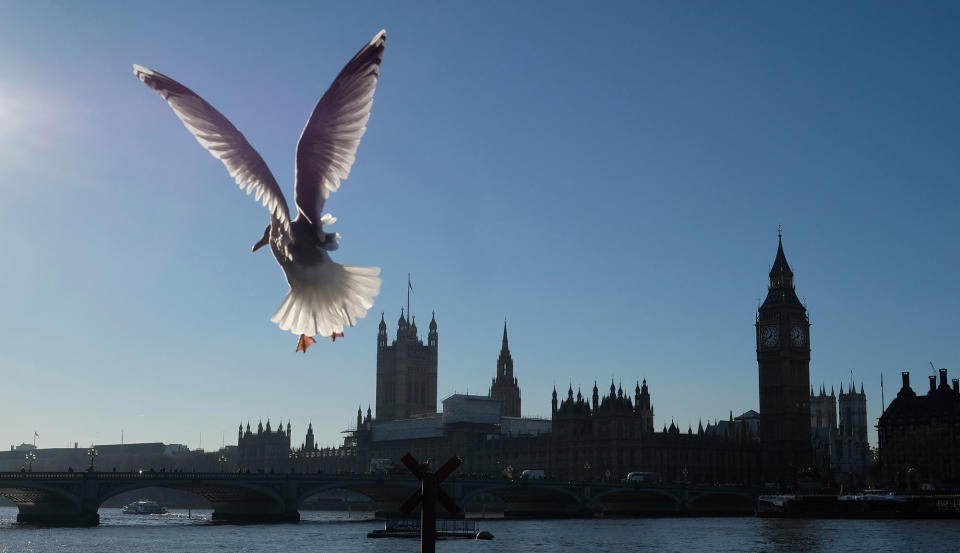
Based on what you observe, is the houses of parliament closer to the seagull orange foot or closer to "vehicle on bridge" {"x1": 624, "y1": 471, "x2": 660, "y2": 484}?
"vehicle on bridge" {"x1": 624, "y1": 471, "x2": 660, "y2": 484}

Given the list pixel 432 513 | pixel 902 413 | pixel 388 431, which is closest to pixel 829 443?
pixel 902 413

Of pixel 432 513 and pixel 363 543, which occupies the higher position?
pixel 432 513

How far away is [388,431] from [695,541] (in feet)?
367

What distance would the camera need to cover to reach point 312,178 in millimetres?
5859

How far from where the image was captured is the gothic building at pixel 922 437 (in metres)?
138

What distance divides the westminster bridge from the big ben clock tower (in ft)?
91.9

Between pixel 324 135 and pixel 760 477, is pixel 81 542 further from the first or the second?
pixel 760 477

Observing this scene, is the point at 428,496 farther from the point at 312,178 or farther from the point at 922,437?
Result: the point at 922,437

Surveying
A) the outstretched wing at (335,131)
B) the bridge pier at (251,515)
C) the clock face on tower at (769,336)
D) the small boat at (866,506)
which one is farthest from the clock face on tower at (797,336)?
the outstretched wing at (335,131)

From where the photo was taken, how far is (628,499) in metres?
120

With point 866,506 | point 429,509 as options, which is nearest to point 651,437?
point 866,506

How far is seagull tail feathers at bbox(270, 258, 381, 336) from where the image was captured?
596 cm

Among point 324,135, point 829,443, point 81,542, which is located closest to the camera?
point 324,135

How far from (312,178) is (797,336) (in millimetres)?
156406
